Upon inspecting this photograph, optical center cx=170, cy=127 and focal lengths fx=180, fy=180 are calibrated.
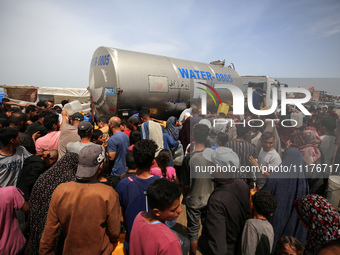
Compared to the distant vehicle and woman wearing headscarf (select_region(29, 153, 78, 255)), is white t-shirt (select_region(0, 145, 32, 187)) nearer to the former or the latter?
woman wearing headscarf (select_region(29, 153, 78, 255))

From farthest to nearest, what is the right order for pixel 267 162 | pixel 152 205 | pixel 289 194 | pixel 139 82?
pixel 139 82, pixel 267 162, pixel 289 194, pixel 152 205

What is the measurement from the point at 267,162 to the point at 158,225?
2.76 m

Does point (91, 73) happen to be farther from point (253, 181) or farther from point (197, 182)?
point (253, 181)

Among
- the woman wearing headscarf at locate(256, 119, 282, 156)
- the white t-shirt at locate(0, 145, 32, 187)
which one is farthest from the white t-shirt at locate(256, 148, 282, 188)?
the white t-shirt at locate(0, 145, 32, 187)

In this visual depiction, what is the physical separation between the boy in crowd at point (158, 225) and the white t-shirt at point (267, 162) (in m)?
2.52

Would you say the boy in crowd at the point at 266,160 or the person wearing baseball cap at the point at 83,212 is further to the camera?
the boy in crowd at the point at 266,160

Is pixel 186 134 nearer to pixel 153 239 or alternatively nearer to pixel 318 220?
pixel 318 220

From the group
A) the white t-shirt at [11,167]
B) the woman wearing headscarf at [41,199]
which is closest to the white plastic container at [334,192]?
the woman wearing headscarf at [41,199]

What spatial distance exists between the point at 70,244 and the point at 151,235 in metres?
1.04

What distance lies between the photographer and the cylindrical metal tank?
6066 mm

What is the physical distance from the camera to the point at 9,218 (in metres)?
2.04

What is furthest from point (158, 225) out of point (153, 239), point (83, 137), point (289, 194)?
point (83, 137)

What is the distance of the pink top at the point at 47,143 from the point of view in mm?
3499

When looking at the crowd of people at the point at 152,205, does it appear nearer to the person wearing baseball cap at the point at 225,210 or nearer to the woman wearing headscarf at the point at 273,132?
the person wearing baseball cap at the point at 225,210
